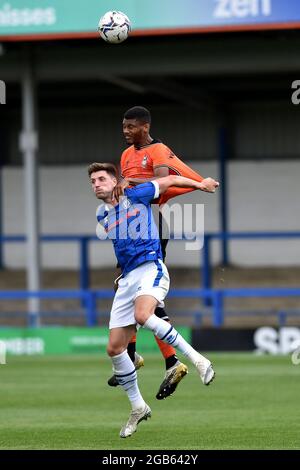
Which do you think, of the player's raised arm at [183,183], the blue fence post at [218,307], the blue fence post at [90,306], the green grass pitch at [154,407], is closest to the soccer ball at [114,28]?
the player's raised arm at [183,183]

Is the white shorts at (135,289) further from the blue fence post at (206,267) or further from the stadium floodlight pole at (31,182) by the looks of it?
the blue fence post at (206,267)

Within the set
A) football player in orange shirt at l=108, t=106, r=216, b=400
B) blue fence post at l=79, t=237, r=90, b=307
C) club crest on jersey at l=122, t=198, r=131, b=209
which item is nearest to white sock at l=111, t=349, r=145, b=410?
football player in orange shirt at l=108, t=106, r=216, b=400

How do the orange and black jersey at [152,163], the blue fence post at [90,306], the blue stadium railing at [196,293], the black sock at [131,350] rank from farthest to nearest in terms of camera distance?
the blue fence post at [90,306], the blue stadium railing at [196,293], the black sock at [131,350], the orange and black jersey at [152,163]

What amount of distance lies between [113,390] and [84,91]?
1734 centimetres

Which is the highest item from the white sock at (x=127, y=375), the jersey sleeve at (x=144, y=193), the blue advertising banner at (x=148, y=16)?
the blue advertising banner at (x=148, y=16)

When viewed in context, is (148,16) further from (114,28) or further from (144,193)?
(144,193)

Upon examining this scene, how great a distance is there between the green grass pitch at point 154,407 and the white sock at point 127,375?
0.35m

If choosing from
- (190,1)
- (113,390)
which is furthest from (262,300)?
(113,390)

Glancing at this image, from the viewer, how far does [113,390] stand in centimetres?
1633

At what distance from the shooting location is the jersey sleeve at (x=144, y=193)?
10.6 metres

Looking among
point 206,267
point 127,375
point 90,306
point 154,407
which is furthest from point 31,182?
point 127,375

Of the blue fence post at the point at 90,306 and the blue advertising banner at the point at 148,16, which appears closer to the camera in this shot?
the blue advertising banner at the point at 148,16

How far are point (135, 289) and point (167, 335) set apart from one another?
1.58 ft

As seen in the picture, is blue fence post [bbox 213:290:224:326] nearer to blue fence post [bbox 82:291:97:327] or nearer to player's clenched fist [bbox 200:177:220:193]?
blue fence post [bbox 82:291:97:327]
